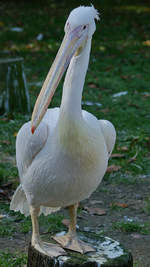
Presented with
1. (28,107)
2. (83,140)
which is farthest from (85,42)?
(28,107)

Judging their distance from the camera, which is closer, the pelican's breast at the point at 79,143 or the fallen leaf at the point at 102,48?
the pelican's breast at the point at 79,143

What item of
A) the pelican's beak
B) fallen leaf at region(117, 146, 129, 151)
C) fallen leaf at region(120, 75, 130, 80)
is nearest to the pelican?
the pelican's beak

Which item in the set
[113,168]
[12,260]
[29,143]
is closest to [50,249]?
[12,260]

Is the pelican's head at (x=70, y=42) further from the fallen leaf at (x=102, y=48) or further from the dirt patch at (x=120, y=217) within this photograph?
the fallen leaf at (x=102, y=48)

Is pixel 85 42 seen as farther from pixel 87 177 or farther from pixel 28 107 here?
pixel 28 107

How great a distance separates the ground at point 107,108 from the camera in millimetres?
4598

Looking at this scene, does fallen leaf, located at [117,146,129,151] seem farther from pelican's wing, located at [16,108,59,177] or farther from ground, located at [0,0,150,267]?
pelican's wing, located at [16,108,59,177]

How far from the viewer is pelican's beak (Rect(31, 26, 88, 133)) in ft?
9.64

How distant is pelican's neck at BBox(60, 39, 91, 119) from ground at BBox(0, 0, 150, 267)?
1326 mm

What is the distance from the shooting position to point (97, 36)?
12.0m

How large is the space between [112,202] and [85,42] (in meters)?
2.38

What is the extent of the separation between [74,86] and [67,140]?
0.33 meters

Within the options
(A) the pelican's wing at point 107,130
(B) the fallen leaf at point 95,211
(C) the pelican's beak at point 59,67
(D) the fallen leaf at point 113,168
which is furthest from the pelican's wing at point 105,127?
(D) the fallen leaf at point 113,168

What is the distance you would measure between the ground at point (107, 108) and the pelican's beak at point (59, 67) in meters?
1.48
